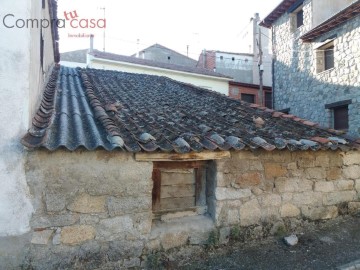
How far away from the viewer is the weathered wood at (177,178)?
155 inches

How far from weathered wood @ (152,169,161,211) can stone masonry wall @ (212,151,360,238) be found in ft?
2.66

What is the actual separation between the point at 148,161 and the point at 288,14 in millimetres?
12201

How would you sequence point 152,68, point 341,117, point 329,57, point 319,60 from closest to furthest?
point 341,117
point 329,57
point 319,60
point 152,68

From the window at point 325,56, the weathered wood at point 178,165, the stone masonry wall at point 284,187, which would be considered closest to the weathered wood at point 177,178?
the weathered wood at point 178,165

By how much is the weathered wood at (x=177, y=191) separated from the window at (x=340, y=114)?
7577mm

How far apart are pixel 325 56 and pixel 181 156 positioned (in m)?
9.77

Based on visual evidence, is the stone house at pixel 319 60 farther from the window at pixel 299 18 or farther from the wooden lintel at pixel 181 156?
the wooden lintel at pixel 181 156

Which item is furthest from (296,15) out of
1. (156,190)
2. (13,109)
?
(13,109)

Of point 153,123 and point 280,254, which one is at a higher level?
point 153,123

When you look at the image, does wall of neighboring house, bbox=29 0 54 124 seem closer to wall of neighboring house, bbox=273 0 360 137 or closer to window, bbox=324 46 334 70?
wall of neighboring house, bbox=273 0 360 137

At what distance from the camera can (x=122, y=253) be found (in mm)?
3324

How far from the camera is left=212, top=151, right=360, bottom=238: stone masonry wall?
3.99 meters

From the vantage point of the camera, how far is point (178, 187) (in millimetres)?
4043

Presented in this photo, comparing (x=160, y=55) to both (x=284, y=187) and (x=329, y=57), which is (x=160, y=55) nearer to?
(x=329, y=57)
